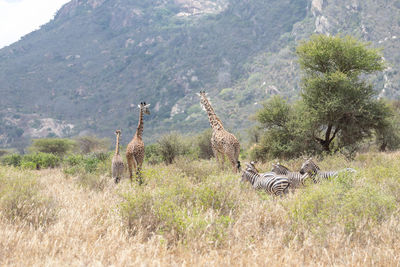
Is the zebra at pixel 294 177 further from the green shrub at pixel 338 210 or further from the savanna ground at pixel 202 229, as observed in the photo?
the green shrub at pixel 338 210

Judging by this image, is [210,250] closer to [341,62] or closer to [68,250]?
[68,250]

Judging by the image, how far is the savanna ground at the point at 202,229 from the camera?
4066 mm

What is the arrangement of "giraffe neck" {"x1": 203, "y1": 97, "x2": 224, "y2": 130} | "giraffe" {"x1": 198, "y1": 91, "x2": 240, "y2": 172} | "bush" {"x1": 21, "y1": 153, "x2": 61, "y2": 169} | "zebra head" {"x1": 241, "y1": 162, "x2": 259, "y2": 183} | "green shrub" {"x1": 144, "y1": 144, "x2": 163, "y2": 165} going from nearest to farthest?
"zebra head" {"x1": 241, "y1": 162, "x2": 259, "y2": 183}
"giraffe" {"x1": 198, "y1": 91, "x2": 240, "y2": 172}
"giraffe neck" {"x1": 203, "y1": 97, "x2": 224, "y2": 130}
"green shrub" {"x1": 144, "y1": 144, "x2": 163, "y2": 165}
"bush" {"x1": 21, "y1": 153, "x2": 61, "y2": 169}

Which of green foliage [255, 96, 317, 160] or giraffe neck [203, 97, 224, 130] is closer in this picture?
giraffe neck [203, 97, 224, 130]

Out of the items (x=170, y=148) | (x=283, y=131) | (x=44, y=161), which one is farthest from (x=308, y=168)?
(x=44, y=161)

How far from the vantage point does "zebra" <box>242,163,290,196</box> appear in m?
7.47

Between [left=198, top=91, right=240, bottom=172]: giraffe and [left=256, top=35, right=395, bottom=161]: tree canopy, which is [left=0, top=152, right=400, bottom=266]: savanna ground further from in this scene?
[left=256, top=35, right=395, bottom=161]: tree canopy

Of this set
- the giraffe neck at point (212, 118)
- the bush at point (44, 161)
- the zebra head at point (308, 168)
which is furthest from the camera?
the bush at point (44, 161)

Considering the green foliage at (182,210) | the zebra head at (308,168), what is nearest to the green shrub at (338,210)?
the green foliage at (182,210)

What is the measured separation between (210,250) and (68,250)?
5.94 ft

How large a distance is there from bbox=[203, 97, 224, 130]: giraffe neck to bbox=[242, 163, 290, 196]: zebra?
298 centimetres

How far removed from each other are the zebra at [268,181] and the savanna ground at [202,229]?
0.68 meters


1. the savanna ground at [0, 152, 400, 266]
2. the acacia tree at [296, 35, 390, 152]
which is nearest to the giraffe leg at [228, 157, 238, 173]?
the savanna ground at [0, 152, 400, 266]

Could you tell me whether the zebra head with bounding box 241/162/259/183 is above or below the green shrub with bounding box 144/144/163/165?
above
